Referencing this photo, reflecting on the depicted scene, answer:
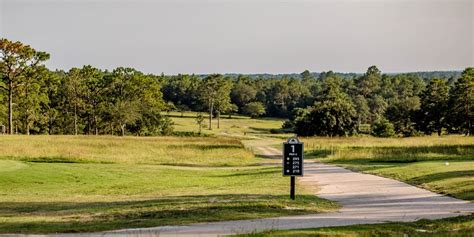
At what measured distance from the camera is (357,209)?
56.2 feet

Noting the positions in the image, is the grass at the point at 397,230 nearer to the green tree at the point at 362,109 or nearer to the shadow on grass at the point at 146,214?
the shadow on grass at the point at 146,214

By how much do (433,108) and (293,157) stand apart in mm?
77020

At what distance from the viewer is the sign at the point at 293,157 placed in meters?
18.6

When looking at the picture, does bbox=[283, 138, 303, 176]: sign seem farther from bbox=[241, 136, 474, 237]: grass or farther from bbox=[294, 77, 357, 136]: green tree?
bbox=[294, 77, 357, 136]: green tree

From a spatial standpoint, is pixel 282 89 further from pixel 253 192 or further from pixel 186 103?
pixel 253 192

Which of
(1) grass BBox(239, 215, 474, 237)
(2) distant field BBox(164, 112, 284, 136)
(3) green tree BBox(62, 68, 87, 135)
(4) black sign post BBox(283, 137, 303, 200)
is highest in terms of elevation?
(3) green tree BBox(62, 68, 87, 135)

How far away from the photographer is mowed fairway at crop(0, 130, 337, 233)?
14883mm

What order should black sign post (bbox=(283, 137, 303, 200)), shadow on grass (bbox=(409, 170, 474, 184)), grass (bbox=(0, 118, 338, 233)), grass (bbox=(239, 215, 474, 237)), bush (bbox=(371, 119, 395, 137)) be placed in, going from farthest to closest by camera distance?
bush (bbox=(371, 119, 395, 137))
shadow on grass (bbox=(409, 170, 474, 184))
black sign post (bbox=(283, 137, 303, 200))
grass (bbox=(0, 118, 338, 233))
grass (bbox=(239, 215, 474, 237))

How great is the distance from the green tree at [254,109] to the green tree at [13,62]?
241 ft

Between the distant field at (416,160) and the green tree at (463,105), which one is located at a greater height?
the green tree at (463,105)

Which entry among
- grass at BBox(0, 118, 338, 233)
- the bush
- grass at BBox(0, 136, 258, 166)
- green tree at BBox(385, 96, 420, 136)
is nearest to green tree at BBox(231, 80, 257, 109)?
green tree at BBox(385, 96, 420, 136)

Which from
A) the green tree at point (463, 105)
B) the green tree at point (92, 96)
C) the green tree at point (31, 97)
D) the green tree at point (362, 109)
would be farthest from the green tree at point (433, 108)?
the green tree at point (31, 97)

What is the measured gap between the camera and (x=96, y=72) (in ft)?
318

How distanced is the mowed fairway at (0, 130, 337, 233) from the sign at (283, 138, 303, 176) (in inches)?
33.8
